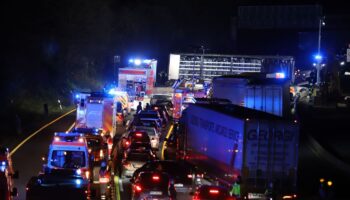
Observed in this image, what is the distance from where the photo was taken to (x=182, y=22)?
104 meters

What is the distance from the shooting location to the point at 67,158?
71.9 ft

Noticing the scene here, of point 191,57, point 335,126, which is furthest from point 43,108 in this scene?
point 335,126

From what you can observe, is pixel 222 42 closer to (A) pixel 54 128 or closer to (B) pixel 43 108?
(B) pixel 43 108

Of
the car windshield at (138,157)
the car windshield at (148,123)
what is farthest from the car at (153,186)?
the car windshield at (148,123)

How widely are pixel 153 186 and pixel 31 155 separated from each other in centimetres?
1388

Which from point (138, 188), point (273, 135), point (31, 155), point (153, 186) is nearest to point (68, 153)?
point (138, 188)

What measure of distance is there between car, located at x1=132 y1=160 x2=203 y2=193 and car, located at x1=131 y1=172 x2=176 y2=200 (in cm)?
266

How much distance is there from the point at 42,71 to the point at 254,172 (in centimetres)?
4357

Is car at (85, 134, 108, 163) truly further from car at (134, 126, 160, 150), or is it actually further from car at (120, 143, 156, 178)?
car at (134, 126, 160, 150)

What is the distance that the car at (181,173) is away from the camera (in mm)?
23844

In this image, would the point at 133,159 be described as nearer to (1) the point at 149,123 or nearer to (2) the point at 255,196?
(2) the point at 255,196

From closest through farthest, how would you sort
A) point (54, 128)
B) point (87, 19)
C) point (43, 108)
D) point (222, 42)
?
point (54, 128), point (43, 108), point (87, 19), point (222, 42)

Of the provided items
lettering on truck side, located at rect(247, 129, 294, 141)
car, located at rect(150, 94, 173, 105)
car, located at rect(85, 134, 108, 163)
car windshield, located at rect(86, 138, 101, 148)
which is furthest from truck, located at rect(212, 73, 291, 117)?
car, located at rect(150, 94, 173, 105)

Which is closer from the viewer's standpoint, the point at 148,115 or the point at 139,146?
the point at 139,146
